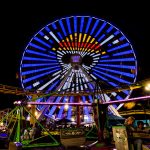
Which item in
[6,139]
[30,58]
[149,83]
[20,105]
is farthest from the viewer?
[30,58]

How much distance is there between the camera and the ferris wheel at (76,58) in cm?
2705

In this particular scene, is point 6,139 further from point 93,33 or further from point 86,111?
point 93,33

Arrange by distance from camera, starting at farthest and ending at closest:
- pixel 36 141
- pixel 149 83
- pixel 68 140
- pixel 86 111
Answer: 1. pixel 86 111
2. pixel 149 83
3. pixel 36 141
4. pixel 68 140

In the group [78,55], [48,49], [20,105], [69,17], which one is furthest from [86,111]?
[20,105]

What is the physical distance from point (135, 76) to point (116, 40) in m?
4.98

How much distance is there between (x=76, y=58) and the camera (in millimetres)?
27094

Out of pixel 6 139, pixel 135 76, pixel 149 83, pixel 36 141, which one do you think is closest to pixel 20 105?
pixel 6 139

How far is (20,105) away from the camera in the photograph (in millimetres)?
10578

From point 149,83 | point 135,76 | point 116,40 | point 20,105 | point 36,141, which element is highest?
point 116,40

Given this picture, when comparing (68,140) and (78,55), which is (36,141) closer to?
(68,140)

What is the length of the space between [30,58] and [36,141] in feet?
51.0

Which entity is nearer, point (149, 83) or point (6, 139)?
point (6, 139)

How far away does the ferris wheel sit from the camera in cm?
2705

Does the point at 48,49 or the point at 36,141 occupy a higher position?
the point at 48,49
